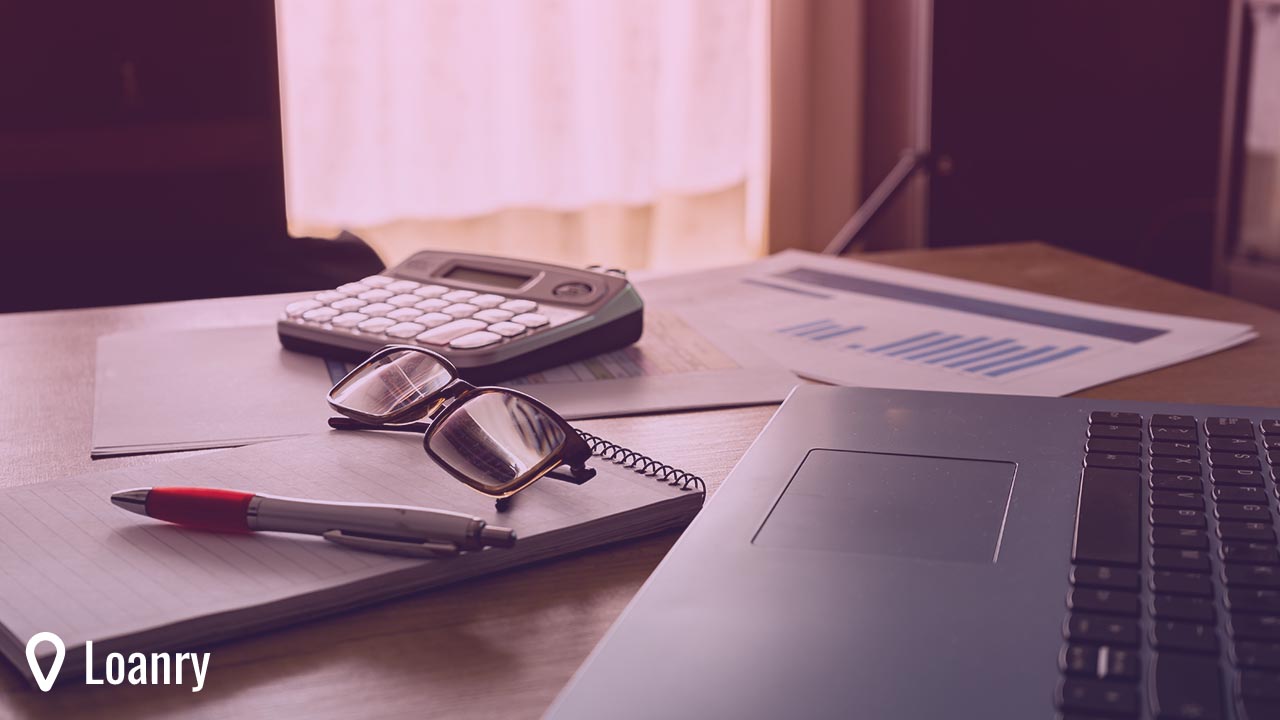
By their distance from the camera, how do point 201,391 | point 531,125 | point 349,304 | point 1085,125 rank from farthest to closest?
1. point 531,125
2. point 1085,125
3. point 349,304
4. point 201,391

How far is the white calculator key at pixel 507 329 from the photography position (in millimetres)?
774

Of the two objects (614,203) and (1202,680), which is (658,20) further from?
(1202,680)

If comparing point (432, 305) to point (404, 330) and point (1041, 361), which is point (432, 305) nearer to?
point (404, 330)

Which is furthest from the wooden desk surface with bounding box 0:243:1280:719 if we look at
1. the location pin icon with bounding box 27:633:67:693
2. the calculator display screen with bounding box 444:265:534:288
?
the calculator display screen with bounding box 444:265:534:288

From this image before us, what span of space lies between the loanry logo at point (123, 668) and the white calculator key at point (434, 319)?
408mm

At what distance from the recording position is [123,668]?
40cm

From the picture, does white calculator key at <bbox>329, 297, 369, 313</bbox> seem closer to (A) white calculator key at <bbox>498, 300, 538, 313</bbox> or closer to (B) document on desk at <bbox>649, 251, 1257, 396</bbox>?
(A) white calculator key at <bbox>498, 300, 538, 313</bbox>

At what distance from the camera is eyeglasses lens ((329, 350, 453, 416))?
0.63 metres

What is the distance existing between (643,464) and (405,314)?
0.95 feet

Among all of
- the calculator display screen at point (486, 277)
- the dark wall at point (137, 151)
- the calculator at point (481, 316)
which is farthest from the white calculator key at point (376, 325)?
the dark wall at point (137, 151)

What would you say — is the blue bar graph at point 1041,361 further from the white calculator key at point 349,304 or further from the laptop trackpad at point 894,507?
the white calculator key at point 349,304

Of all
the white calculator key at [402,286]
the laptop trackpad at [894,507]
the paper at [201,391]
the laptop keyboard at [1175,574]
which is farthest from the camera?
Result: the white calculator key at [402,286]

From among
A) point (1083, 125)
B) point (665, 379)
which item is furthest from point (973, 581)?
point (1083, 125)

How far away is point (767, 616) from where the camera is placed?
1.27ft
